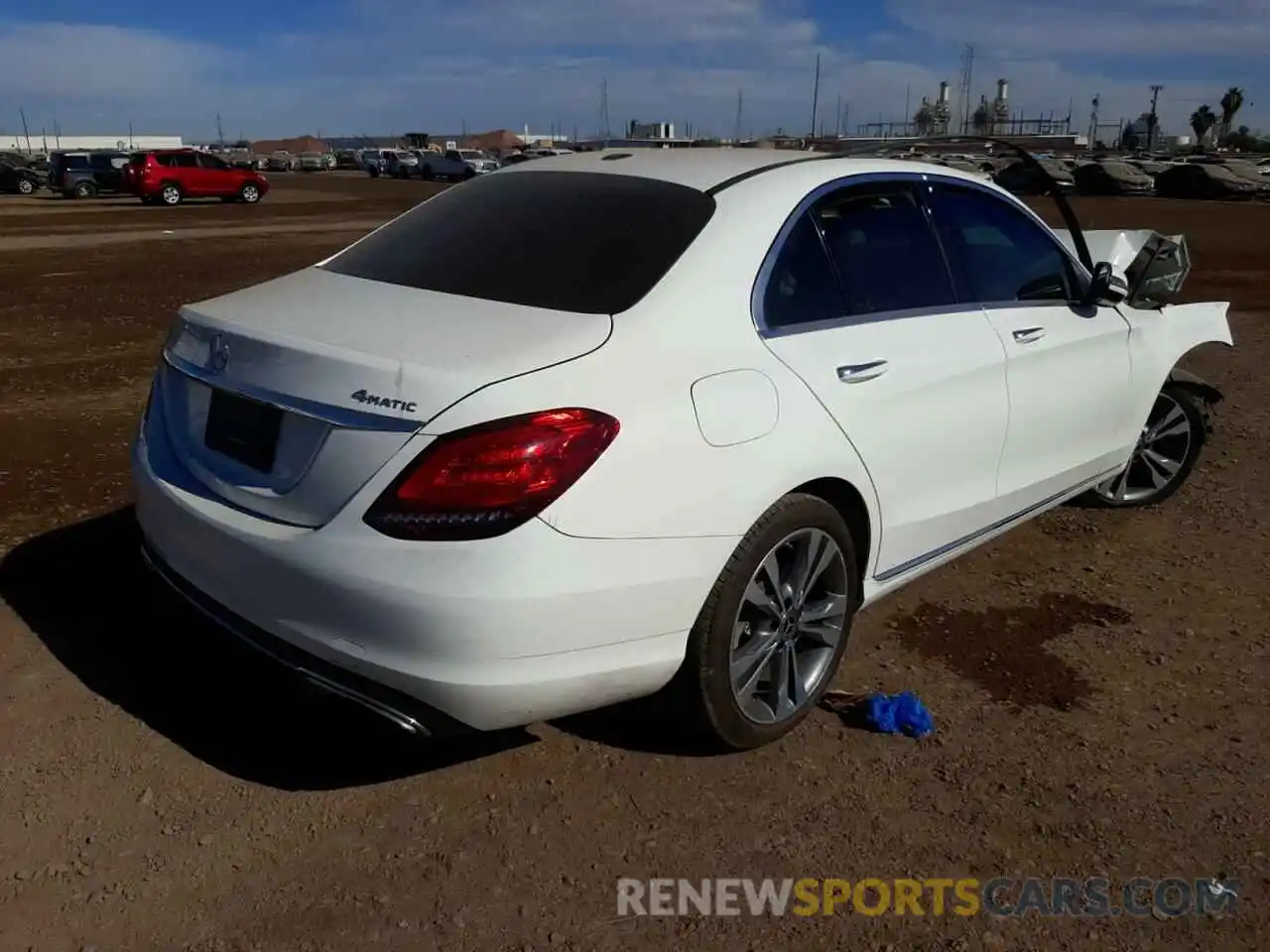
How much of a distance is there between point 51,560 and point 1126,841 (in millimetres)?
4043

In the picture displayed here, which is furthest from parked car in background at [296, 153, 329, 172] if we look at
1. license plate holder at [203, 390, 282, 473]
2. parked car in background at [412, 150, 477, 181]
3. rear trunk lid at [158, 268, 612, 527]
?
license plate holder at [203, 390, 282, 473]

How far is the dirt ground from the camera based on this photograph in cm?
262

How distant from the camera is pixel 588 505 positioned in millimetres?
2576

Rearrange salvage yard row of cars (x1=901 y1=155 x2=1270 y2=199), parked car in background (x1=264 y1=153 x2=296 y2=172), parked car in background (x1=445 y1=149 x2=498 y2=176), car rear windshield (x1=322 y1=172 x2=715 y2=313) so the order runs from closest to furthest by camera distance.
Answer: car rear windshield (x1=322 y1=172 x2=715 y2=313) → salvage yard row of cars (x1=901 y1=155 x2=1270 y2=199) → parked car in background (x1=445 y1=149 x2=498 y2=176) → parked car in background (x1=264 y1=153 x2=296 y2=172)

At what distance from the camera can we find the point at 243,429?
9.47 feet

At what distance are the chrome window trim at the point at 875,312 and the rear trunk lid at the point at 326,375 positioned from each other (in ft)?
1.82

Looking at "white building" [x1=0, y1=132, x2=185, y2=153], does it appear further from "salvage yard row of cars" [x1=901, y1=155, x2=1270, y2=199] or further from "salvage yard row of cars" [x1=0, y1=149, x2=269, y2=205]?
"salvage yard row of cars" [x1=901, y1=155, x2=1270, y2=199]

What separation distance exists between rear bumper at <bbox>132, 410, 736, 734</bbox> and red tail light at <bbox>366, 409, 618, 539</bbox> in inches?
1.6

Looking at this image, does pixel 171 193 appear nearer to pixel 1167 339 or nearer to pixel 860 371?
pixel 1167 339

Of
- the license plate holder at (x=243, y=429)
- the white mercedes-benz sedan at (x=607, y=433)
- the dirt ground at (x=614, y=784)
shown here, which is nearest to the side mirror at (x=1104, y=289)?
the white mercedes-benz sedan at (x=607, y=433)

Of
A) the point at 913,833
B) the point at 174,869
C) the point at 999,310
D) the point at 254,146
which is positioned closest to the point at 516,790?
the point at 174,869

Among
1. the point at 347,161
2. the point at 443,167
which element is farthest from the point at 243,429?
the point at 347,161

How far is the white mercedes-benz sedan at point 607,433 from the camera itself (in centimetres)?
255

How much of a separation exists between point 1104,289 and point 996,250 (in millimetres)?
629
